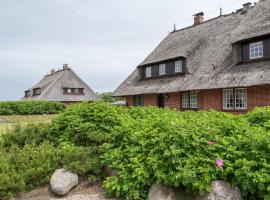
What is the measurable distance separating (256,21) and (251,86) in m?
4.78

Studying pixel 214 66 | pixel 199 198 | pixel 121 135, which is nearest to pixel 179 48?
pixel 214 66

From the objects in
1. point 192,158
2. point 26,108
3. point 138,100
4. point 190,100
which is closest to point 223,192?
point 192,158

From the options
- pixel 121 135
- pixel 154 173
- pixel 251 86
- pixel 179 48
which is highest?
pixel 179 48

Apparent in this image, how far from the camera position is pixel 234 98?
19.0 meters

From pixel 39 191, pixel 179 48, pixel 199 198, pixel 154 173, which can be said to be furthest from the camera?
pixel 179 48

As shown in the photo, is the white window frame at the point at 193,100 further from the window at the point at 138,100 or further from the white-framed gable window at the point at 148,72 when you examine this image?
the window at the point at 138,100

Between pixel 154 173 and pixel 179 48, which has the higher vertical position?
pixel 179 48

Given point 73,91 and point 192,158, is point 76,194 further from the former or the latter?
point 73,91

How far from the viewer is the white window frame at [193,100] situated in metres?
22.1

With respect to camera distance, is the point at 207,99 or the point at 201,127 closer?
the point at 201,127

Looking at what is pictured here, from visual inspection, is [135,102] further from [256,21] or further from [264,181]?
[264,181]

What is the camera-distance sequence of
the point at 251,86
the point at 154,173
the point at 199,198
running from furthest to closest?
the point at 251,86 < the point at 154,173 < the point at 199,198

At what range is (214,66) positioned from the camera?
20484mm

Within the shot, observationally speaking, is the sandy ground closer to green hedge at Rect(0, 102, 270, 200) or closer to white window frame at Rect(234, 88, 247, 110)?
green hedge at Rect(0, 102, 270, 200)
